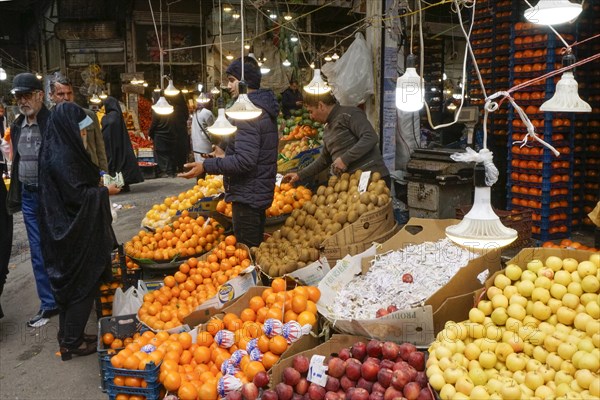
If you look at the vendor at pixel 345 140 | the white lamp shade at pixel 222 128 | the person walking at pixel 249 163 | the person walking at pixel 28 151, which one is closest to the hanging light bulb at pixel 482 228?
the person walking at pixel 249 163

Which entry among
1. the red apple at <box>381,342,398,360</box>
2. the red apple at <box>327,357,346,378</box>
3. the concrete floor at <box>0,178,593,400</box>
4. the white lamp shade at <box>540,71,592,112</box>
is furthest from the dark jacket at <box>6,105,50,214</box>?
the white lamp shade at <box>540,71,592,112</box>

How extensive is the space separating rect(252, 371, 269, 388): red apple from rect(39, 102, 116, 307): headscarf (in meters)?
2.16

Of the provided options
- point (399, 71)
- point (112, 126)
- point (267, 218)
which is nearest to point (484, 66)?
point (399, 71)

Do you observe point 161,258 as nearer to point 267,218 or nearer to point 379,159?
point 267,218

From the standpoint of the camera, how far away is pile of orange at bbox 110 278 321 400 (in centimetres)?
283

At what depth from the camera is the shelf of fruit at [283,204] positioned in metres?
5.42

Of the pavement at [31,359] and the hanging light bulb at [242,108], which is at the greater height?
the hanging light bulb at [242,108]

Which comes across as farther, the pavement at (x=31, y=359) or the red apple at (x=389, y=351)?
the pavement at (x=31, y=359)

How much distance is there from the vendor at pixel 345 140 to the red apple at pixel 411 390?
282 cm

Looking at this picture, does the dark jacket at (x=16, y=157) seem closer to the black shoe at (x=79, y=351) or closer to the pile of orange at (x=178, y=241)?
the pile of orange at (x=178, y=241)

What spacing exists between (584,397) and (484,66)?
7.15m

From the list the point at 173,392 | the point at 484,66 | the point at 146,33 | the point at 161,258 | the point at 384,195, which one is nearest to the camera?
the point at 173,392

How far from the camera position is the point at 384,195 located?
4234mm

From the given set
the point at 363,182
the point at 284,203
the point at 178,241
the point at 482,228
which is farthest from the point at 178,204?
Answer: the point at 482,228
